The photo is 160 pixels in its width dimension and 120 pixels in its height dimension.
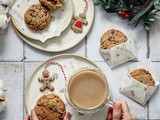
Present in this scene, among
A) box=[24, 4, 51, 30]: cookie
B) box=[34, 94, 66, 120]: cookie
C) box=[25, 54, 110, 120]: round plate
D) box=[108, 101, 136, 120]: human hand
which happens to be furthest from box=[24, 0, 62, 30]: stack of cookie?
box=[108, 101, 136, 120]: human hand

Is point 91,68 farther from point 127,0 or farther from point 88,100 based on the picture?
point 127,0

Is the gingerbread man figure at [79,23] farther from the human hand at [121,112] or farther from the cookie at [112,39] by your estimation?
the human hand at [121,112]

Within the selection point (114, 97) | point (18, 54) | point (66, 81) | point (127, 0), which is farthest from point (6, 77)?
point (127, 0)

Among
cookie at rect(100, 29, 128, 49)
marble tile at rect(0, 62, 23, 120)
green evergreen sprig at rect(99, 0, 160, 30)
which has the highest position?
green evergreen sprig at rect(99, 0, 160, 30)

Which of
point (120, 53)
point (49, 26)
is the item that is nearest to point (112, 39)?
point (120, 53)

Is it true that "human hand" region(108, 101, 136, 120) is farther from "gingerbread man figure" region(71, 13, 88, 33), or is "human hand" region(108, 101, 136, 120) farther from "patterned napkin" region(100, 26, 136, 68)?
"gingerbread man figure" region(71, 13, 88, 33)

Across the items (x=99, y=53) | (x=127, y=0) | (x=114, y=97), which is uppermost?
(x=127, y=0)
